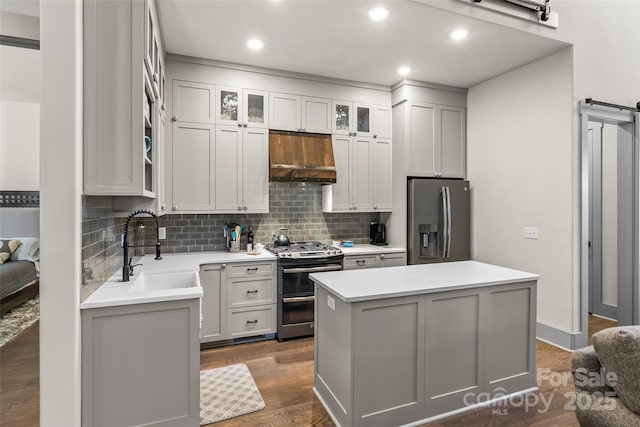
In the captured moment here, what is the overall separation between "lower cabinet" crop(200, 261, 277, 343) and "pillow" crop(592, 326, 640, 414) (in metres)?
Result: 2.76

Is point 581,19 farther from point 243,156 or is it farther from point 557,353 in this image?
point 243,156

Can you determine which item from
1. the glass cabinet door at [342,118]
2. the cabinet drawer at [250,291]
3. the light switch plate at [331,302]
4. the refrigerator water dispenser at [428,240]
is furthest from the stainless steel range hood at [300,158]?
the light switch plate at [331,302]

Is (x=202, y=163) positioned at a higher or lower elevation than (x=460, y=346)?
higher

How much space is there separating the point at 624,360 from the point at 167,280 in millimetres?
2833

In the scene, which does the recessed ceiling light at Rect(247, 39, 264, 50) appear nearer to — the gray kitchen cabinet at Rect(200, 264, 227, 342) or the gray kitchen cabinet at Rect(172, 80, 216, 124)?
the gray kitchen cabinet at Rect(172, 80, 216, 124)

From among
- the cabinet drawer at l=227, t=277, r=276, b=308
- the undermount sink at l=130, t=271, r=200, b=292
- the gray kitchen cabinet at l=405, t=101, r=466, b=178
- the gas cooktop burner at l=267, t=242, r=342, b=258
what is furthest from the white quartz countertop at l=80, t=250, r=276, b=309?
the gray kitchen cabinet at l=405, t=101, r=466, b=178

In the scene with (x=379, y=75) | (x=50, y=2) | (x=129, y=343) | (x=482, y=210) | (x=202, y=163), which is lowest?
(x=129, y=343)

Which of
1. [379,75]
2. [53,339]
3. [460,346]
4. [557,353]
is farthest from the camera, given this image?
[379,75]

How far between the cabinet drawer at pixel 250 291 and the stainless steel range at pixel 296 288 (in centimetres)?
11

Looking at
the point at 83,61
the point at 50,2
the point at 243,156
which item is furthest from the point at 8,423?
the point at 243,156

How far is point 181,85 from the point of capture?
3.59 metres

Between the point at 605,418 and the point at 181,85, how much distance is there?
4066 millimetres

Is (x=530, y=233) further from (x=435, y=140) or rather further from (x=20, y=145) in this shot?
(x=20, y=145)

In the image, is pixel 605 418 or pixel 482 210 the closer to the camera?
pixel 605 418
